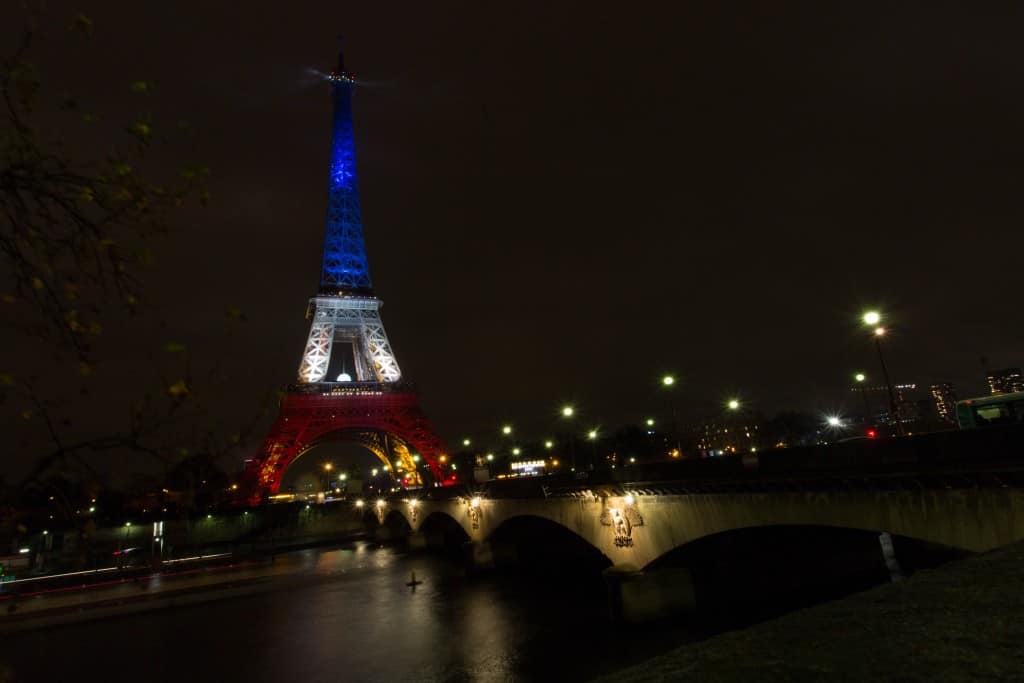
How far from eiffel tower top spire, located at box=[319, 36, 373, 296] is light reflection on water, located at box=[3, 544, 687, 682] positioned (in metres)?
61.0

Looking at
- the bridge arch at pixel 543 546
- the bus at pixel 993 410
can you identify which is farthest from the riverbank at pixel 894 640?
the bridge arch at pixel 543 546

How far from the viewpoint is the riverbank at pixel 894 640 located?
5352 mm

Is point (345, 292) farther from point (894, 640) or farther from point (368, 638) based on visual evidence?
point (894, 640)

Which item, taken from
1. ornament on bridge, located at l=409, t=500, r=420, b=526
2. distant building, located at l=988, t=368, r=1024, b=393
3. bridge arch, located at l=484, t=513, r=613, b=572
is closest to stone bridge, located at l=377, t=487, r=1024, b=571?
bridge arch, located at l=484, t=513, r=613, b=572

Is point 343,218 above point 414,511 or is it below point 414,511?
above

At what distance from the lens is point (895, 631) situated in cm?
649

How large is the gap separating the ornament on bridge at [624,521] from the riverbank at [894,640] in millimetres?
17245

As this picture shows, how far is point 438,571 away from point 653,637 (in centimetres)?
3241

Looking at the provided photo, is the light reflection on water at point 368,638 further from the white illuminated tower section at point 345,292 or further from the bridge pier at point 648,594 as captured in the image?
the white illuminated tower section at point 345,292

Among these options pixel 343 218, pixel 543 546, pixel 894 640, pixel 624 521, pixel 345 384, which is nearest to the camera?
pixel 894 640

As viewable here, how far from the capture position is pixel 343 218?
343 feet

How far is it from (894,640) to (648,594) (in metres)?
21.1

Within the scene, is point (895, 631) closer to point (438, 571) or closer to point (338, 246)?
point (438, 571)

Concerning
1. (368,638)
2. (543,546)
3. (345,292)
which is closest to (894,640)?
(368,638)
